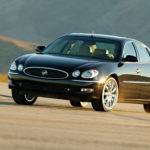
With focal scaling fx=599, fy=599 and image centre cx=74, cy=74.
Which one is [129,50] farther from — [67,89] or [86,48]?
[67,89]

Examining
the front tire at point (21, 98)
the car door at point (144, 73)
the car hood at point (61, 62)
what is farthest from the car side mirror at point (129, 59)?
the front tire at point (21, 98)

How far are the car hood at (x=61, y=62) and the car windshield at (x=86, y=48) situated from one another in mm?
430

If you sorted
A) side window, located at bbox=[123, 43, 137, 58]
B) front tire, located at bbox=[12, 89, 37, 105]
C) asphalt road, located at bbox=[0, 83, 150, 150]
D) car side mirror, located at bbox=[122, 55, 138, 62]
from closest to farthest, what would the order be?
asphalt road, located at bbox=[0, 83, 150, 150] → front tire, located at bbox=[12, 89, 37, 105] → car side mirror, located at bbox=[122, 55, 138, 62] → side window, located at bbox=[123, 43, 137, 58]

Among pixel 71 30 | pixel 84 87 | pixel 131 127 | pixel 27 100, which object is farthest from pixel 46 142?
pixel 71 30

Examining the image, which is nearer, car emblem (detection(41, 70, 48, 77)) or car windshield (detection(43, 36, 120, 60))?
car emblem (detection(41, 70, 48, 77))

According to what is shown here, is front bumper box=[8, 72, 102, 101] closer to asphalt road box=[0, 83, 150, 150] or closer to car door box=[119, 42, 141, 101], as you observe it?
car door box=[119, 42, 141, 101]

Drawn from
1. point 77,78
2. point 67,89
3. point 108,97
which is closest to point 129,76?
point 108,97

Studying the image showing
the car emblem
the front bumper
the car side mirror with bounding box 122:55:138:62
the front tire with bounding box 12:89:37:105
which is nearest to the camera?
the front bumper

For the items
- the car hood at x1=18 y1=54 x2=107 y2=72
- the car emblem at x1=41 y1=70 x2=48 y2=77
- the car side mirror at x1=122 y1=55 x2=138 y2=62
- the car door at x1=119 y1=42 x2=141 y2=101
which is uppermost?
the car hood at x1=18 y1=54 x2=107 y2=72

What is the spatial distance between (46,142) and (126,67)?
6.25 m

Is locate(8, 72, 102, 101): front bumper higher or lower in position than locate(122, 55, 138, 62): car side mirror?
lower

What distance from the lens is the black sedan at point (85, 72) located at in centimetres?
1072

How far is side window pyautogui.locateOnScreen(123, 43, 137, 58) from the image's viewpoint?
1213 cm

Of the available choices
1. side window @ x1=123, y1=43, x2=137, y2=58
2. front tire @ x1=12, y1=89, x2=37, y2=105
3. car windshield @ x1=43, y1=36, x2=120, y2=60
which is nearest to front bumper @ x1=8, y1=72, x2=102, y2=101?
front tire @ x1=12, y1=89, x2=37, y2=105
